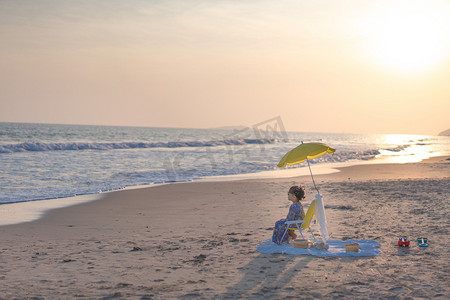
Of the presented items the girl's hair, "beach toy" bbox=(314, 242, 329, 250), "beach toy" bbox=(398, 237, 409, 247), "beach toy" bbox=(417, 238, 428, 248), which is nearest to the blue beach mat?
"beach toy" bbox=(314, 242, 329, 250)

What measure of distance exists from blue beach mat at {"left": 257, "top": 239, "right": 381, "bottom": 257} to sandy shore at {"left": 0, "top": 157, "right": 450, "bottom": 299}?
157mm

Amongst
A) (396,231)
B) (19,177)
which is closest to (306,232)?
(396,231)

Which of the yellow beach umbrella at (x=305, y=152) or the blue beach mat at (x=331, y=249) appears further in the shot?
the yellow beach umbrella at (x=305, y=152)

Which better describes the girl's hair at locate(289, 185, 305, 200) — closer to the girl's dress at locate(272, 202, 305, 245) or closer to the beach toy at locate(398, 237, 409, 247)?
the girl's dress at locate(272, 202, 305, 245)

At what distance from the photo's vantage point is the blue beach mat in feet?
20.9

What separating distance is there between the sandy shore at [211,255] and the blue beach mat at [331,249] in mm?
157

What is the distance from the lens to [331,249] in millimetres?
6656

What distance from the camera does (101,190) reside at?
15.2 meters

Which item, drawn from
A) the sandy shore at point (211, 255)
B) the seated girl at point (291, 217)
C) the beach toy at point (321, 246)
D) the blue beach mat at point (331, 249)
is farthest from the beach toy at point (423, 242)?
the seated girl at point (291, 217)

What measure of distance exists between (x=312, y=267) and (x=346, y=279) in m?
0.63

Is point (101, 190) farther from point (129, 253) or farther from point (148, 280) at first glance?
point (148, 280)

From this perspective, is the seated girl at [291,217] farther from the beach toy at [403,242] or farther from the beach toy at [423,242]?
the beach toy at [423,242]

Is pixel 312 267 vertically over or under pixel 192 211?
under

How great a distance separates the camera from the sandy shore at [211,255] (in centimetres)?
497
